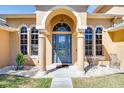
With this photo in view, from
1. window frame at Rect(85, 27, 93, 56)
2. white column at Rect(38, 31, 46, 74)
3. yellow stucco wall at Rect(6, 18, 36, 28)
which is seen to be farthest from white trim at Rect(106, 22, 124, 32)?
yellow stucco wall at Rect(6, 18, 36, 28)

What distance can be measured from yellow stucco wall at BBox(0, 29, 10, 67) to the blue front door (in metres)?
3.99

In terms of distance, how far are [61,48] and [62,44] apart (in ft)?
1.23

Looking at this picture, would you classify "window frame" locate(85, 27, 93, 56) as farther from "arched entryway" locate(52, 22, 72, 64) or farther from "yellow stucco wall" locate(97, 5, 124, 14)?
"yellow stucco wall" locate(97, 5, 124, 14)

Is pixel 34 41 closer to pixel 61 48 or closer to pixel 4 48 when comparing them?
pixel 61 48

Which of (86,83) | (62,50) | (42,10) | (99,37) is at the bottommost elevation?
(86,83)

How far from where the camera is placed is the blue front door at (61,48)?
51.8 ft

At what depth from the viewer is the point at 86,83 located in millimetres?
9078

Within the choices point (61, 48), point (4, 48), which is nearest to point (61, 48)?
point (61, 48)

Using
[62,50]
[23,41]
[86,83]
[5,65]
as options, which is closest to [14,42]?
[23,41]

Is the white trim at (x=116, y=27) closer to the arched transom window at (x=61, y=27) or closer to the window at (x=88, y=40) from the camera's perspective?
the window at (x=88, y=40)

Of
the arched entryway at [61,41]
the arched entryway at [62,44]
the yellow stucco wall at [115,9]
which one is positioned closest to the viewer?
the arched entryway at [61,41]

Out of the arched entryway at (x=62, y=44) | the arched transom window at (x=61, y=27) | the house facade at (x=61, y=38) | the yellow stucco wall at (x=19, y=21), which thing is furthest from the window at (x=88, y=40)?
the yellow stucco wall at (x=19, y=21)
